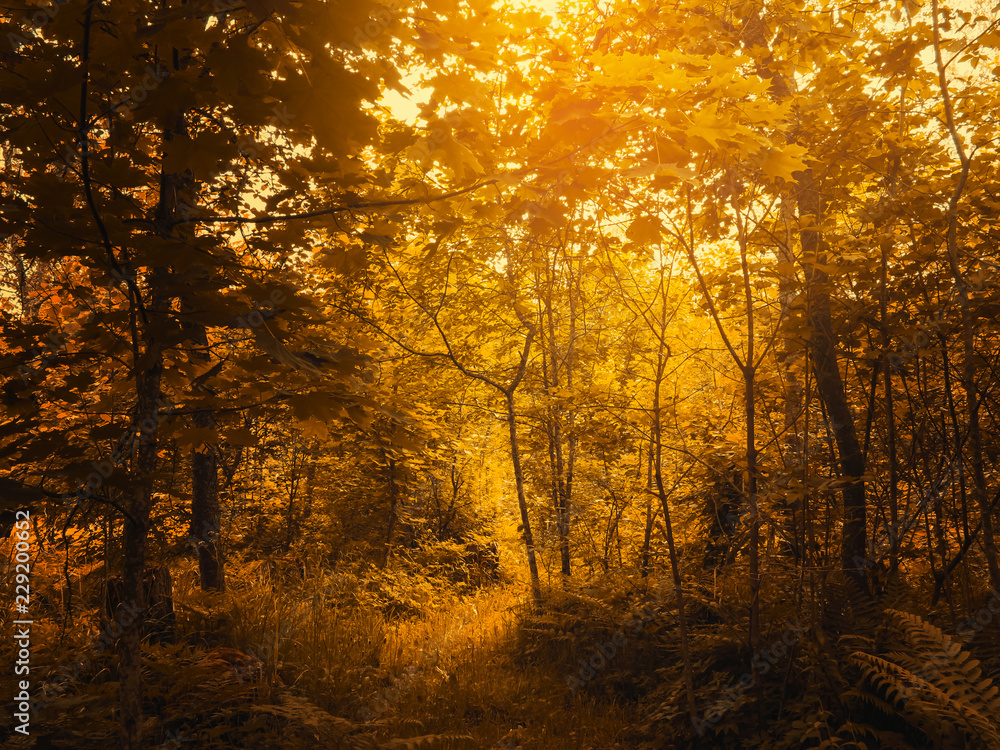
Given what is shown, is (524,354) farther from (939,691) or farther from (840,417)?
(939,691)

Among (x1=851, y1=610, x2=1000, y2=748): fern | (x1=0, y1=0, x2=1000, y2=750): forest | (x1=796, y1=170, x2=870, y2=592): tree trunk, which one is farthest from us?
(x1=796, y1=170, x2=870, y2=592): tree trunk

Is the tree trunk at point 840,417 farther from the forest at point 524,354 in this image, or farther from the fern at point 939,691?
the fern at point 939,691

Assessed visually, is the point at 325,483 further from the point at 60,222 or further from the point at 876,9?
the point at 876,9

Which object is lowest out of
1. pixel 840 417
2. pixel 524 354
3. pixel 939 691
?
pixel 939 691

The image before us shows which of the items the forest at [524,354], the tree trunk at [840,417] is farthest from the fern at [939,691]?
the tree trunk at [840,417]

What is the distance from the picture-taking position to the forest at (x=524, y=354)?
1931 mm

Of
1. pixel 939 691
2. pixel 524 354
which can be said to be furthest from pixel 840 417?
pixel 524 354

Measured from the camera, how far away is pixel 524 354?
24.3 ft

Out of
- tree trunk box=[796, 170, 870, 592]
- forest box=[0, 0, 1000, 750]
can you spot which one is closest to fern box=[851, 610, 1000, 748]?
forest box=[0, 0, 1000, 750]

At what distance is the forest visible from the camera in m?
1.93

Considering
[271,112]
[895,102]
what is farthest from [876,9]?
[271,112]

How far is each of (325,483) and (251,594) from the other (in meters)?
3.98

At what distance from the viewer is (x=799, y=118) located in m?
3.88

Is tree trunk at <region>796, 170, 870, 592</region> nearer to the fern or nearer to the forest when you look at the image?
the forest
